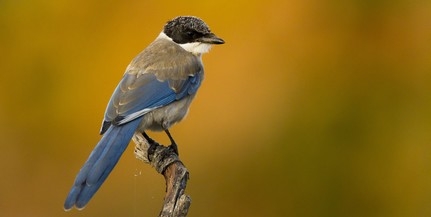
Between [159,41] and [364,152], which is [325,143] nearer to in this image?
[364,152]

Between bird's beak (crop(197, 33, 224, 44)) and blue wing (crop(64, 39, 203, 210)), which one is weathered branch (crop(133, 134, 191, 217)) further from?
bird's beak (crop(197, 33, 224, 44))

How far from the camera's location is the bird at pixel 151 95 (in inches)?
161

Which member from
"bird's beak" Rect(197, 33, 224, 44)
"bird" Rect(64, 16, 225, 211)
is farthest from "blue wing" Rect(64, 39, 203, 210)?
"bird's beak" Rect(197, 33, 224, 44)

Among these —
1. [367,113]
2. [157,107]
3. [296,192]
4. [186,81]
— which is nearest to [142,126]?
[157,107]

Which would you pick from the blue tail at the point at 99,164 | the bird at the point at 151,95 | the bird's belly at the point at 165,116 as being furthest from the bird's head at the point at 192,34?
the blue tail at the point at 99,164

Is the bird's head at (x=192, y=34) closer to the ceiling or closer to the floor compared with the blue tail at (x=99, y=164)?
closer to the ceiling

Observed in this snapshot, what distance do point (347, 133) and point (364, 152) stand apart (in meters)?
0.21

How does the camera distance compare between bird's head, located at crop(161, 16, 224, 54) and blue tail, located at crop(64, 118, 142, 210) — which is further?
bird's head, located at crop(161, 16, 224, 54)

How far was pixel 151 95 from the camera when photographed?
4.59 m

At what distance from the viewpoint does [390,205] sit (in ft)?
24.1

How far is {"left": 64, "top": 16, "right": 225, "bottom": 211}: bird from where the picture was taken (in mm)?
4090

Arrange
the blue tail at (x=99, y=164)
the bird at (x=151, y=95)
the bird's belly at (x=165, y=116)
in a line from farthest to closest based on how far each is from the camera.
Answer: the bird's belly at (x=165, y=116) → the bird at (x=151, y=95) → the blue tail at (x=99, y=164)

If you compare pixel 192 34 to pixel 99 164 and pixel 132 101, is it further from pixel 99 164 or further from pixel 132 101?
pixel 99 164

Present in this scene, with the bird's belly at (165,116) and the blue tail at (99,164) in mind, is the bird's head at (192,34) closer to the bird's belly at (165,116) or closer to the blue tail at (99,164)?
the bird's belly at (165,116)
